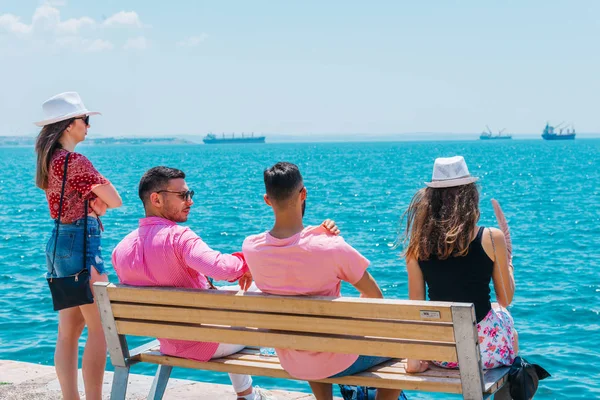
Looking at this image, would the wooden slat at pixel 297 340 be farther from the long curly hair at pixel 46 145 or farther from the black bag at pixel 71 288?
the long curly hair at pixel 46 145

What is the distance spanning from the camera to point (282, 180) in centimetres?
327

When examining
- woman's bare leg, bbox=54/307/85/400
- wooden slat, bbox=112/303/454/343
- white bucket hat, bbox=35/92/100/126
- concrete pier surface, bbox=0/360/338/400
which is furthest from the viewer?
concrete pier surface, bbox=0/360/338/400

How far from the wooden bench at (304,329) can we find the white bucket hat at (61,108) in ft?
3.03

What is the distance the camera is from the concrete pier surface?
186 inches

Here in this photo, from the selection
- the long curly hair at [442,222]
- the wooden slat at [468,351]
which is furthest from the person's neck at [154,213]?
the wooden slat at [468,351]

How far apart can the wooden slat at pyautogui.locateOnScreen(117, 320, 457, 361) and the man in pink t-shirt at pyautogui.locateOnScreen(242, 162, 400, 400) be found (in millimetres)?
130

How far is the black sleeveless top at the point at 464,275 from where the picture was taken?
137 inches

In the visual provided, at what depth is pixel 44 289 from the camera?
12430 mm

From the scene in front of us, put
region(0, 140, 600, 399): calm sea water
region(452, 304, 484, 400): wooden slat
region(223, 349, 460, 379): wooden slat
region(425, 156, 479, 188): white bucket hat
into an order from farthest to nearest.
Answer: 1. region(0, 140, 600, 399): calm sea water
2. region(425, 156, 479, 188): white bucket hat
3. region(223, 349, 460, 379): wooden slat
4. region(452, 304, 484, 400): wooden slat

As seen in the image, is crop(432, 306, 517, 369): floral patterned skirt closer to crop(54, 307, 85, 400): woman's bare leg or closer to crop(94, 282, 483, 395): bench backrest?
crop(94, 282, 483, 395): bench backrest

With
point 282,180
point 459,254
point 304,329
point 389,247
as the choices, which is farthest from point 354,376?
point 389,247

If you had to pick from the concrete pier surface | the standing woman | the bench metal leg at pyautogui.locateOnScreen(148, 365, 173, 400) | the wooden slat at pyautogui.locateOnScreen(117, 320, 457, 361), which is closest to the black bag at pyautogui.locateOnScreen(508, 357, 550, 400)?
the wooden slat at pyautogui.locateOnScreen(117, 320, 457, 361)

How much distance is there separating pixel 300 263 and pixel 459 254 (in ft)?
2.33

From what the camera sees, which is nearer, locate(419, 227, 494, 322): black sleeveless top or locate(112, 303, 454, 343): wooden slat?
locate(112, 303, 454, 343): wooden slat
